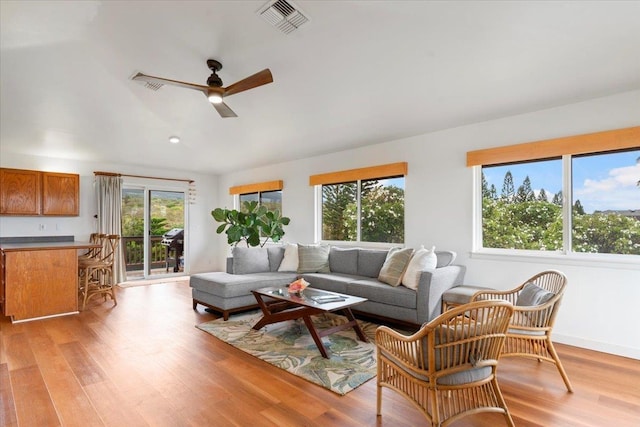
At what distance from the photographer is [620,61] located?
8.85 feet

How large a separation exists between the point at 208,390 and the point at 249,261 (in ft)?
8.40

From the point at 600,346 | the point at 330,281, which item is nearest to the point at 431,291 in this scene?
the point at 330,281

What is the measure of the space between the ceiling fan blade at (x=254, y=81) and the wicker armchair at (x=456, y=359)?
221 cm

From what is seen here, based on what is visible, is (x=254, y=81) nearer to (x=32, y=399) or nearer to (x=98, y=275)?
(x=32, y=399)

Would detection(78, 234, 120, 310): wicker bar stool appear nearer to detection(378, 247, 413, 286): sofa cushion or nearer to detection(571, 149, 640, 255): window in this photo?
detection(378, 247, 413, 286): sofa cushion

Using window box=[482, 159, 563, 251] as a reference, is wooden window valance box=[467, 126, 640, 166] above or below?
above

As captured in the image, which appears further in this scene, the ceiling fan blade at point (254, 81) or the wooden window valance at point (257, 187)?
the wooden window valance at point (257, 187)

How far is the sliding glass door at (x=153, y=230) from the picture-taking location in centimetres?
667

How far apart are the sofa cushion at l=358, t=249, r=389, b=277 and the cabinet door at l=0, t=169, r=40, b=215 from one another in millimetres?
5289

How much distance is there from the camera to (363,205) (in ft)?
17.5

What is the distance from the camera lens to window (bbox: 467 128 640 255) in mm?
3109

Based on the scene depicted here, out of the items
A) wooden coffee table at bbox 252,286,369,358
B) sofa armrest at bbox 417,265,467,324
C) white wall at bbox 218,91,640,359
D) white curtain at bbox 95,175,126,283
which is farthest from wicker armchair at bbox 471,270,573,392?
white curtain at bbox 95,175,126,283

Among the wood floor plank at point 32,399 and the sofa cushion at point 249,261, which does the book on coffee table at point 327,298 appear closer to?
the sofa cushion at point 249,261

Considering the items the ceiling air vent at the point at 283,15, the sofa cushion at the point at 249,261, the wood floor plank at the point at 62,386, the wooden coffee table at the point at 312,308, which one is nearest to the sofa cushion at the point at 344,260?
the sofa cushion at the point at 249,261
